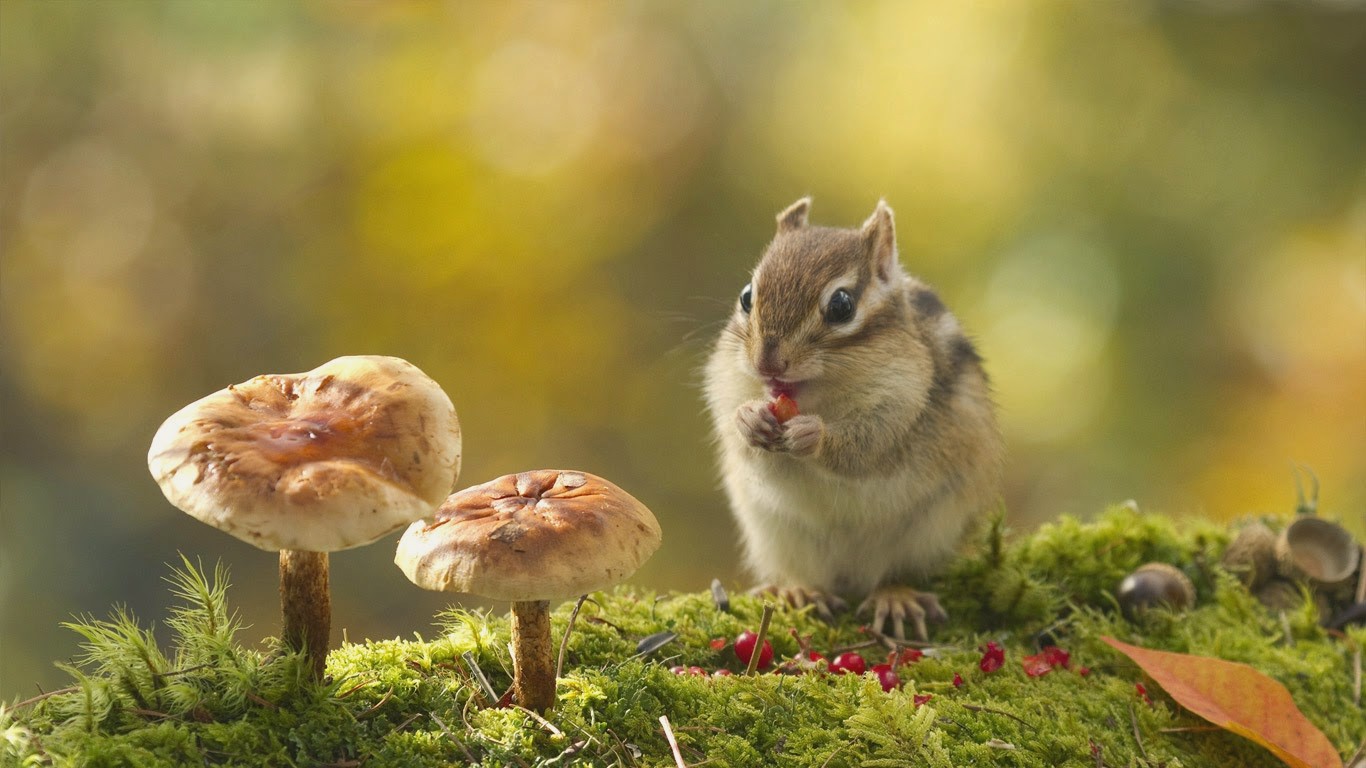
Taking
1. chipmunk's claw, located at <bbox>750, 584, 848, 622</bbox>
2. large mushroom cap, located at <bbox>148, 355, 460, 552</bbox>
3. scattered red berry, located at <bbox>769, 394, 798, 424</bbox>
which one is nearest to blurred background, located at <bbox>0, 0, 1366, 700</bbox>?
chipmunk's claw, located at <bbox>750, 584, 848, 622</bbox>

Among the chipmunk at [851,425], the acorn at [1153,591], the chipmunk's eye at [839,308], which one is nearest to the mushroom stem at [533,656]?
the chipmunk at [851,425]

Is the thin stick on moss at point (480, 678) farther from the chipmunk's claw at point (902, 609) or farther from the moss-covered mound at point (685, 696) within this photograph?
the chipmunk's claw at point (902, 609)

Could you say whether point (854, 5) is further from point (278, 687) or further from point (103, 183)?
point (278, 687)

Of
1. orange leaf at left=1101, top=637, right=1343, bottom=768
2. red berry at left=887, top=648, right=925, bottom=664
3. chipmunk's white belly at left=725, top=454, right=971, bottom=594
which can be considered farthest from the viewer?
chipmunk's white belly at left=725, top=454, right=971, bottom=594

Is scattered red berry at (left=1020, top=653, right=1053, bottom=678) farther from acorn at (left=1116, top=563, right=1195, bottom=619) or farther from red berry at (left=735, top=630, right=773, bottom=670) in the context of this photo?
red berry at (left=735, top=630, right=773, bottom=670)

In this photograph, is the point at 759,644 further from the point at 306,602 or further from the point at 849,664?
the point at 306,602

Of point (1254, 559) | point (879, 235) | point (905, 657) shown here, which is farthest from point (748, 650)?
point (1254, 559)
